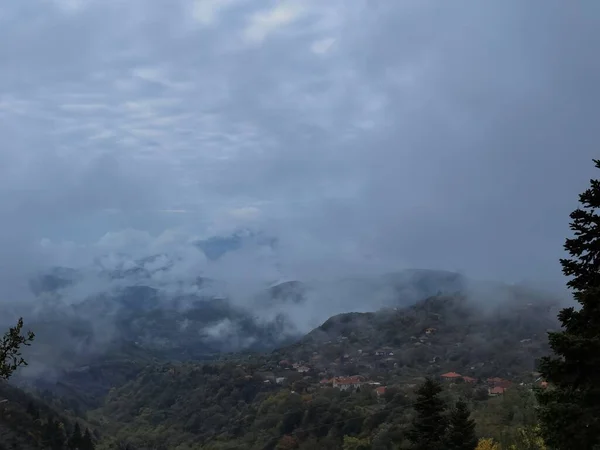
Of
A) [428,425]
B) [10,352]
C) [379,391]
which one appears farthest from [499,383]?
[10,352]

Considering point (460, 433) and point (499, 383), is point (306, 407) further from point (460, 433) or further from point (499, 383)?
point (460, 433)

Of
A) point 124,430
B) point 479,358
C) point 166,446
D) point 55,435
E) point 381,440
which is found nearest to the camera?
point 381,440

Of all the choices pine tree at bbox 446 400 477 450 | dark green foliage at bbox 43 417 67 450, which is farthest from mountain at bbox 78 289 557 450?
dark green foliage at bbox 43 417 67 450

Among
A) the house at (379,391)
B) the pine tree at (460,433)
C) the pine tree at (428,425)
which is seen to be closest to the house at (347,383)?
the house at (379,391)

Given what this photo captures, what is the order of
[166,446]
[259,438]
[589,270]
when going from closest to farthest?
[589,270]
[259,438]
[166,446]

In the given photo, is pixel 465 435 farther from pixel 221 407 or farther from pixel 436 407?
pixel 221 407

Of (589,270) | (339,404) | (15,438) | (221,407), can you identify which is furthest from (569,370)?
(221,407)
